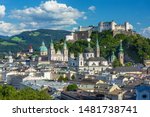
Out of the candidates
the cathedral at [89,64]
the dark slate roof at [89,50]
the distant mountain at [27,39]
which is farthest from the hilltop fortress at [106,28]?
the distant mountain at [27,39]

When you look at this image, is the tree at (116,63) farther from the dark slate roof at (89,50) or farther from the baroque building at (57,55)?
the baroque building at (57,55)

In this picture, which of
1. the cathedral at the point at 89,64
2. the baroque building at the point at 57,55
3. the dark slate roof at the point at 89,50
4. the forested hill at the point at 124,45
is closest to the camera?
the cathedral at the point at 89,64

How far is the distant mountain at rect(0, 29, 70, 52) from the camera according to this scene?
40062 millimetres

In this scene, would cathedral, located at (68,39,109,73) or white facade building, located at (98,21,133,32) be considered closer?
cathedral, located at (68,39,109,73)

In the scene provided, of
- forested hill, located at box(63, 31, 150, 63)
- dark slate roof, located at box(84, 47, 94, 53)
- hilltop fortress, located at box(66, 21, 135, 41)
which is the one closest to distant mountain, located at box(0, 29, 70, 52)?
hilltop fortress, located at box(66, 21, 135, 41)

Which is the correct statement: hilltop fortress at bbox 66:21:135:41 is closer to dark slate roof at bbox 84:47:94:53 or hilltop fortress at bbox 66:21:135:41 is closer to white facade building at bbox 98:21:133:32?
white facade building at bbox 98:21:133:32

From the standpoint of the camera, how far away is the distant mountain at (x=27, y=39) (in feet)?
131

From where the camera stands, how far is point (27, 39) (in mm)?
44281

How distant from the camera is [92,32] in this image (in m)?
29.7

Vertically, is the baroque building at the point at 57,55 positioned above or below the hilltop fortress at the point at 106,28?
below

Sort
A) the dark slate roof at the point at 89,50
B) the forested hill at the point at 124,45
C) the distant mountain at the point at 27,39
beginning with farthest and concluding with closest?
the distant mountain at the point at 27,39, the dark slate roof at the point at 89,50, the forested hill at the point at 124,45

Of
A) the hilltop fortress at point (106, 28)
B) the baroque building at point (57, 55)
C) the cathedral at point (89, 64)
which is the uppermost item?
the hilltop fortress at point (106, 28)

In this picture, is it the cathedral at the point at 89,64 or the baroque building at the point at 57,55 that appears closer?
the cathedral at the point at 89,64

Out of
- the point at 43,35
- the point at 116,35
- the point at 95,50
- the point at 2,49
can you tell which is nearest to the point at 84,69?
the point at 95,50
